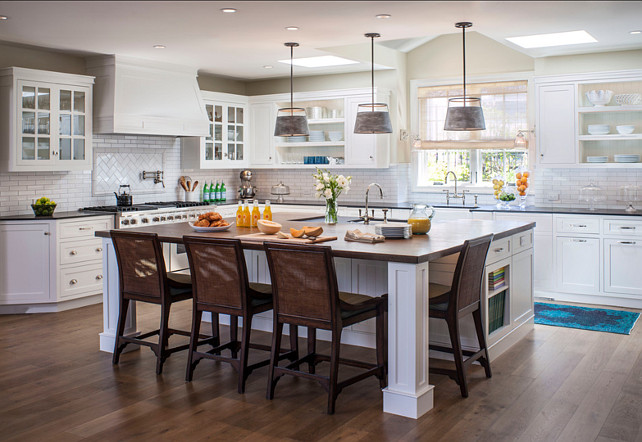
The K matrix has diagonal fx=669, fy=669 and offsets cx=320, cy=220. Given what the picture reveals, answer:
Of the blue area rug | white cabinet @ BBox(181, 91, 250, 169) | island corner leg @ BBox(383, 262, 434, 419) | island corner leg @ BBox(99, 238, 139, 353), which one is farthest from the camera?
white cabinet @ BBox(181, 91, 250, 169)

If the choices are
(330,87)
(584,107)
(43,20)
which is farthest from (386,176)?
(43,20)

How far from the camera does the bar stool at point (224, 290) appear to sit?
4305mm

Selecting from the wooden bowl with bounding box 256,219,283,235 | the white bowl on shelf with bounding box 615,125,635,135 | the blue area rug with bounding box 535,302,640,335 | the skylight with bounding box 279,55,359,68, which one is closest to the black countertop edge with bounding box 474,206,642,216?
the white bowl on shelf with bounding box 615,125,635,135

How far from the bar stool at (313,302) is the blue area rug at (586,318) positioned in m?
2.59

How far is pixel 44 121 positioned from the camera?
22.5ft

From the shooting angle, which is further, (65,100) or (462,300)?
(65,100)

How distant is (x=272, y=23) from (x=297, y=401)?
3.13 m

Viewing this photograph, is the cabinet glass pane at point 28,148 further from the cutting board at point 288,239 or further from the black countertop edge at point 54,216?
the cutting board at point 288,239

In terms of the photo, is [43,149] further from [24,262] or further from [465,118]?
[465,118]

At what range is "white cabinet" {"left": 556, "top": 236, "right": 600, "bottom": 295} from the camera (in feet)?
22.8

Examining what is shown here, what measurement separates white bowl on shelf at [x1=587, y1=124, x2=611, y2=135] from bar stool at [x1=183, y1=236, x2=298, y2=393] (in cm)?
451

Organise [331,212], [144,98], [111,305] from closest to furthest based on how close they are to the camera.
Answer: [111,305] < [331,212] < [144,98]

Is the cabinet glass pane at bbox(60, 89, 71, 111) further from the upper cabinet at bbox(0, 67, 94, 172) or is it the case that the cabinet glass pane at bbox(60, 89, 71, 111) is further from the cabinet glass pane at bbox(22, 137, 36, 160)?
the cabinet glass pane at bbox(22, 137, 36, 160)

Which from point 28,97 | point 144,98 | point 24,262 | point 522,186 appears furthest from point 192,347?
point 522,186
